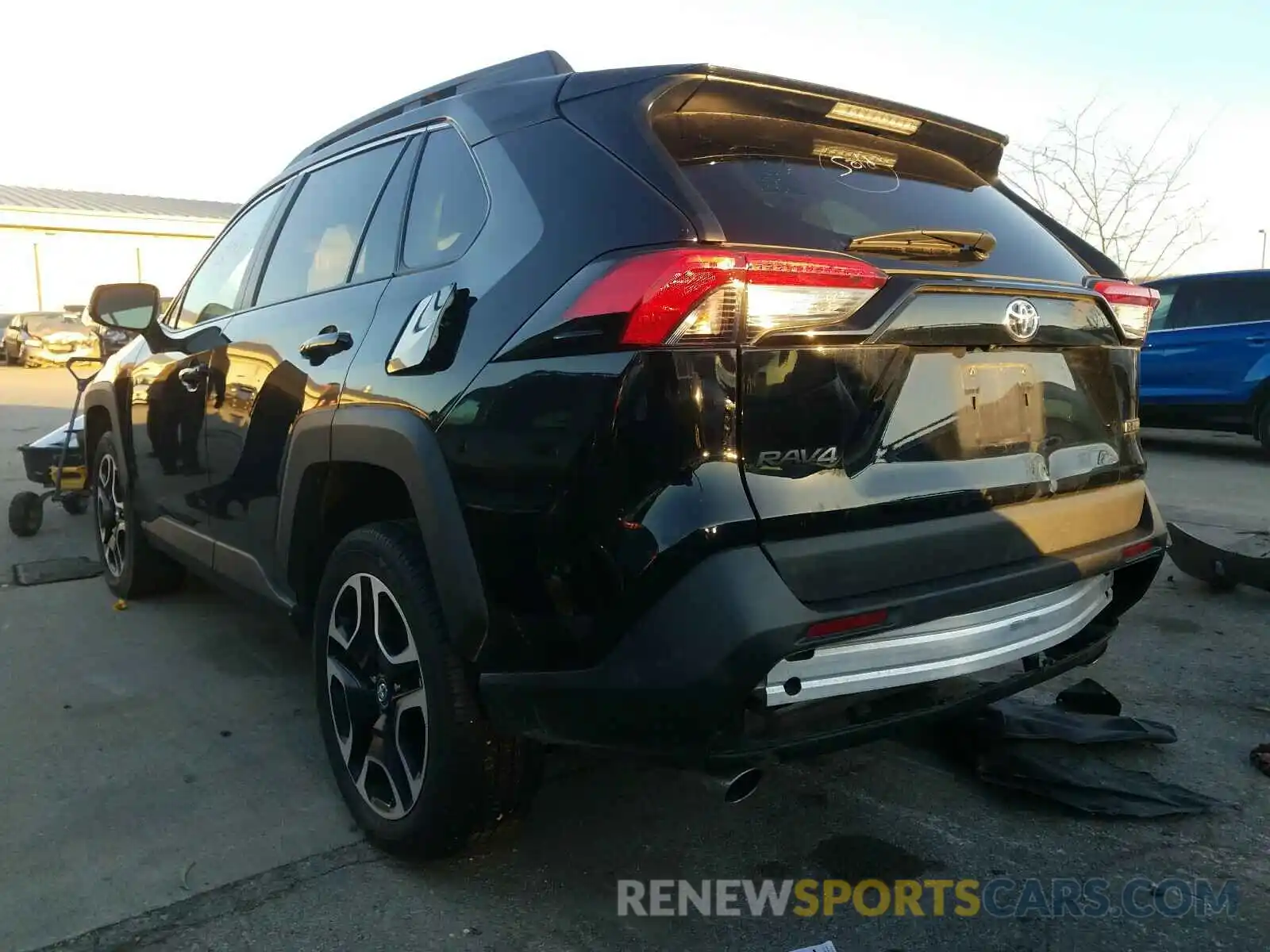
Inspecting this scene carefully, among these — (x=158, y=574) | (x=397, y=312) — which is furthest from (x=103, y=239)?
(x=397, y=312)

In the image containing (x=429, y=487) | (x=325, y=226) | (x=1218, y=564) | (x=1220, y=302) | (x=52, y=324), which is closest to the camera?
(x=429, y=487)

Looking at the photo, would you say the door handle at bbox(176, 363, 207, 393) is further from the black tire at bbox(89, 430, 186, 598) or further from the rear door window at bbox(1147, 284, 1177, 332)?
the rear door window at bbox(1147, 284, 1177, 332)

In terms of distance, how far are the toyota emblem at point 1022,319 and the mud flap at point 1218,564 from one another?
2695 millimetres

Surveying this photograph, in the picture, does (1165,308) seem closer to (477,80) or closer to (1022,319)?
(1022,319)

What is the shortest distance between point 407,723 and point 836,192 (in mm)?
1632

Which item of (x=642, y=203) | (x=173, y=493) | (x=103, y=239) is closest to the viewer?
(x=642, y=203)

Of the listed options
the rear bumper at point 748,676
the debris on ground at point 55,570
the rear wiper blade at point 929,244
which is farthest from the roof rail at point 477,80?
the debris on ground at point 55,570

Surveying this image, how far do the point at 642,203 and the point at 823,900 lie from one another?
1.67m

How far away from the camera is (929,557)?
2.11 m

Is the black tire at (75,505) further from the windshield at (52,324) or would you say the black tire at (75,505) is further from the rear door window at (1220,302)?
the windshield at (52,324)

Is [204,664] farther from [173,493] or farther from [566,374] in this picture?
[566,374]

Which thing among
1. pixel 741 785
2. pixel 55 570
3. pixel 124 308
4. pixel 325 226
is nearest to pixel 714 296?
pixel 741 785

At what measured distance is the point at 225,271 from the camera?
407 cm

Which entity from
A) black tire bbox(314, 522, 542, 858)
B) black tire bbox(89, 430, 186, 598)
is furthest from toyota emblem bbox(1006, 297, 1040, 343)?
black tire bbox(89, 430, 186, 598)
